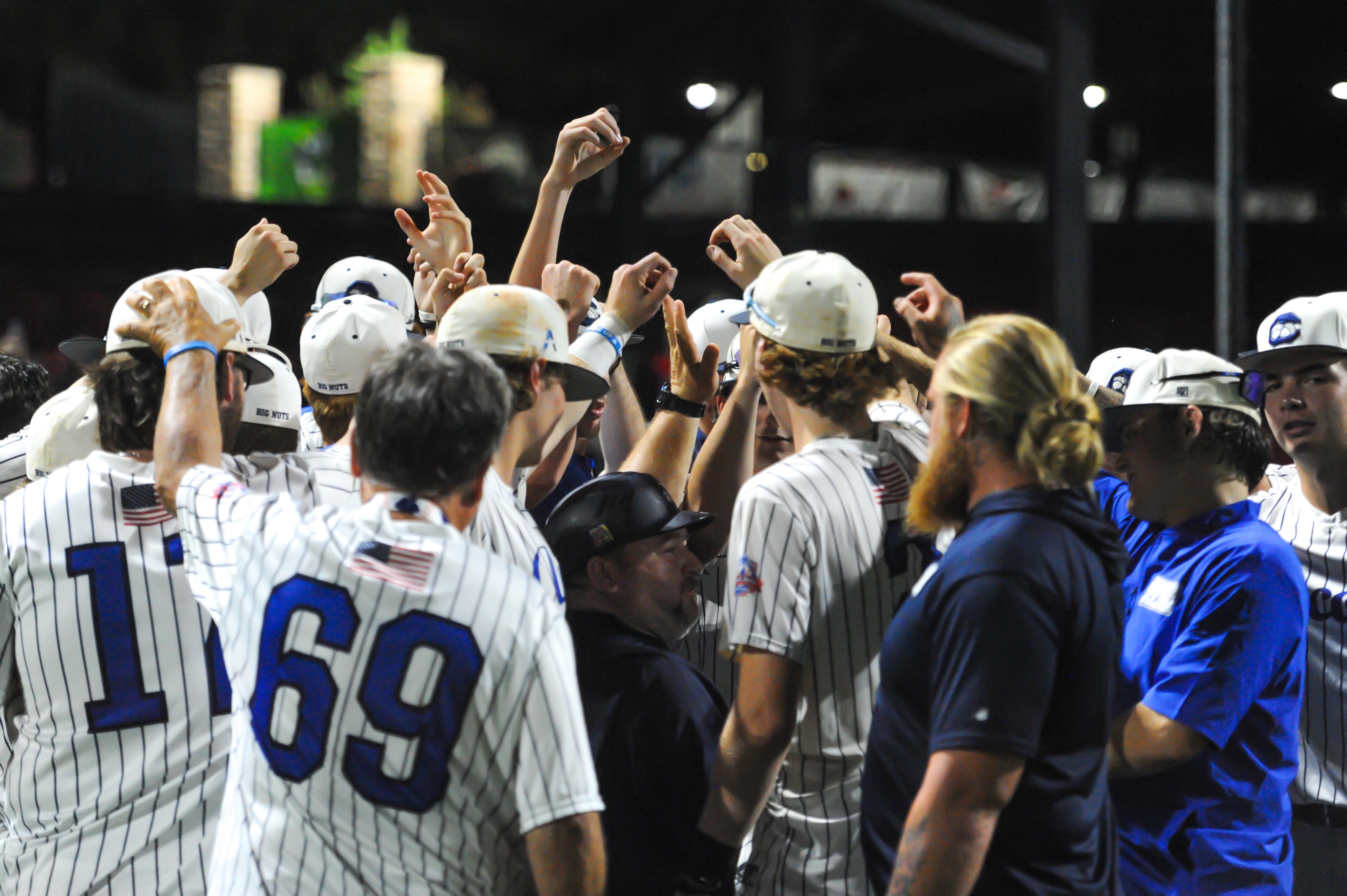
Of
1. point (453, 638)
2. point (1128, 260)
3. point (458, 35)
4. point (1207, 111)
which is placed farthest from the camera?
point (1207, 111)

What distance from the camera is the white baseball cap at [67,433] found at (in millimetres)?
2979

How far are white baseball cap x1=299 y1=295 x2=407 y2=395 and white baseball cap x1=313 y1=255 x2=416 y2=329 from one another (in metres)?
1.22

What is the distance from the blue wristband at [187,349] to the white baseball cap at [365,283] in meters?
2.22

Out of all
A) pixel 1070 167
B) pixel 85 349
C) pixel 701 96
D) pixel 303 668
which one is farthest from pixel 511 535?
pixel 701 96

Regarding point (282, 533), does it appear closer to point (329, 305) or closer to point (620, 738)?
point (620, 738)

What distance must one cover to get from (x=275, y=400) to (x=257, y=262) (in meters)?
0.36

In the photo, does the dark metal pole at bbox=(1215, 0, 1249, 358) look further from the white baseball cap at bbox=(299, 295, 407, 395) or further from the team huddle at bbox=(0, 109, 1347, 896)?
the white baseball cap at bbox=(299, 295, 407, 395)

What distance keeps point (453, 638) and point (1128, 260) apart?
16386 millimetres

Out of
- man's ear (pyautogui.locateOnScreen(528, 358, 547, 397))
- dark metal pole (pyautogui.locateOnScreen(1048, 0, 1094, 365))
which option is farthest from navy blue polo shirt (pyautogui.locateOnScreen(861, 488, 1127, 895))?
dark metal pole (pyautogui.locateOnScreen(1048, 0, 1094, 365))

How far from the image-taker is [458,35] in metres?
14.7

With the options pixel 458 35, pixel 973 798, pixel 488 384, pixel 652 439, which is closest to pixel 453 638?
pixel 488 384

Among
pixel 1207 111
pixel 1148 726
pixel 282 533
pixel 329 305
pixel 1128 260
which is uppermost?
pixel 1207 111

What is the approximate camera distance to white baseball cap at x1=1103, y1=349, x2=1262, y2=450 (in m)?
2.97

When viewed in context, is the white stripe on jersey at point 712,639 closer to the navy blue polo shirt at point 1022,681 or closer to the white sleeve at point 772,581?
the white sleeve at point 772,581
